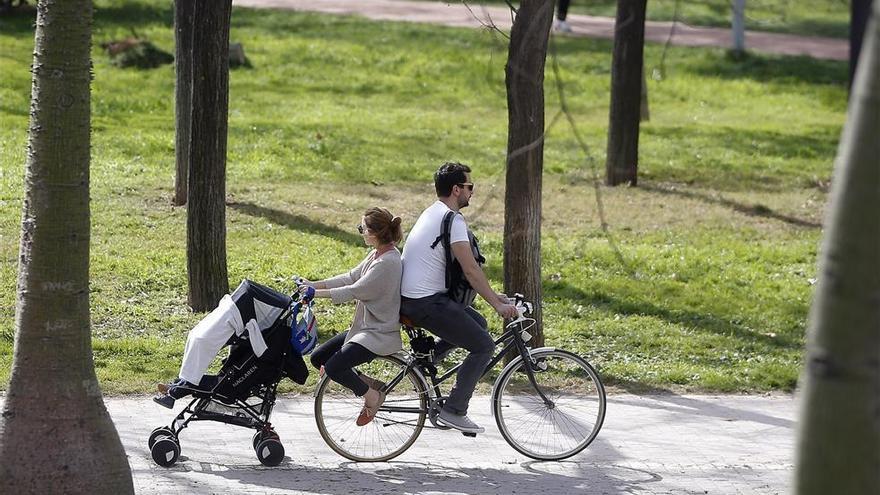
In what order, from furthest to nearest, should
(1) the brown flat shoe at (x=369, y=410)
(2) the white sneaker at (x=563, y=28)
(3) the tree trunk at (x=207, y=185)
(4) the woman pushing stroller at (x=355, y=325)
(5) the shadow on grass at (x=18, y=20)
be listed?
1. (2) the white sneaker at (x=563, y=28)
2. (5) the shadow on grass at (x=18, y=20)
3. (3) the tree trunk at (x=207, y=185)
4. (1) the brown flat shoe at (x=369, y=410)
5. (4) the woman pushing stroller at (x=355, y=325)

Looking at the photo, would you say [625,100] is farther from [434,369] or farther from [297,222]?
[434,369]

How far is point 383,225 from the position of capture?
24.3 ft

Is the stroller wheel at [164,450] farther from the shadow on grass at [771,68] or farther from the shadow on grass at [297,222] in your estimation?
the shadow on grass at [771,68]

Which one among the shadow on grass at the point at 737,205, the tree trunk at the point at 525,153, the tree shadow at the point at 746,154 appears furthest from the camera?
the tree shadow at the point at 746,154

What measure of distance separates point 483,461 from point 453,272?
3.75 ft

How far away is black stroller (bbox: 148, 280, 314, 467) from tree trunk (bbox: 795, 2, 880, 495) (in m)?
3.99

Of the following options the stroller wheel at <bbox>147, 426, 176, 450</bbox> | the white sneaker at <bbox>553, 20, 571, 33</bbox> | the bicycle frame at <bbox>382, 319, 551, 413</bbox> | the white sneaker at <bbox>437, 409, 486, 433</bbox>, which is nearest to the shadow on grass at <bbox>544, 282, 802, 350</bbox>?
the bicycle frame at <bbox>382, 319, 551, 413</bbox>

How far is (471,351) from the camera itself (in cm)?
761

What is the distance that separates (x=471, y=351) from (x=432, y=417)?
0.45m

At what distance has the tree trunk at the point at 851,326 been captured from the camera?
11.7 ft

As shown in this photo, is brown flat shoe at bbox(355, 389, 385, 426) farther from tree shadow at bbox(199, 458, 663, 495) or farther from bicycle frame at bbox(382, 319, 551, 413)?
tree shadow at bbox(199, 458, 663, 495)

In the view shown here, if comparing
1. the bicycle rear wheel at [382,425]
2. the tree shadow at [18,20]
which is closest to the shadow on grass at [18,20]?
the tree shadow at [18,20]

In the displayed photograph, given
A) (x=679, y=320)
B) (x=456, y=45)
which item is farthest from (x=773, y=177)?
(x=456, y=45)

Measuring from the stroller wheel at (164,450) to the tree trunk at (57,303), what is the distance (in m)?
0.79
